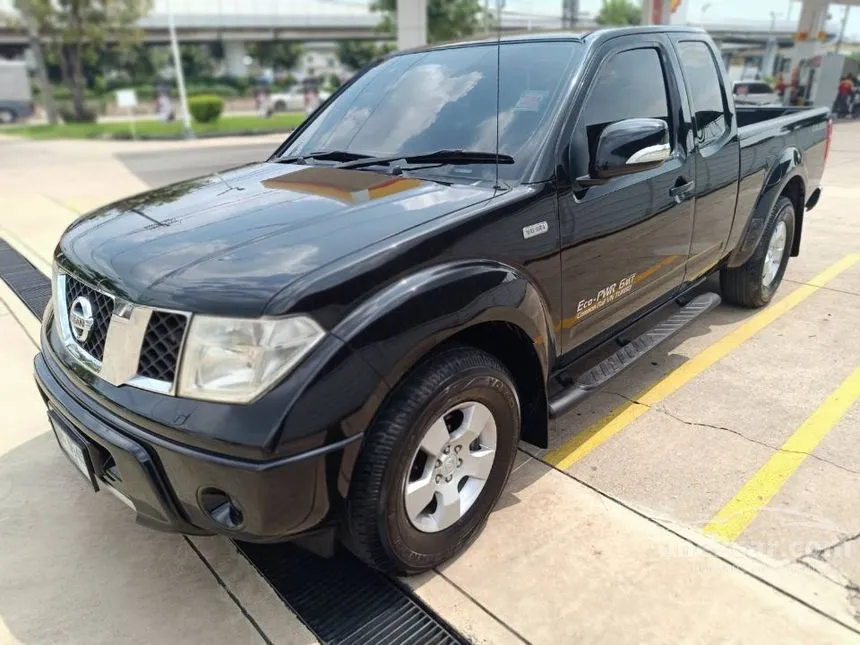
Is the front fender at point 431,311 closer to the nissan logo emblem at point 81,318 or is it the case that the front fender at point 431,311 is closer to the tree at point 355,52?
the nissan logo emblem at point 81,318

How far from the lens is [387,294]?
2000mm

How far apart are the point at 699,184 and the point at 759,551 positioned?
6.34 ft

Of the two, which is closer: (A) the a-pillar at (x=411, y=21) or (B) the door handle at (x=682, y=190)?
(B) the door handle at (x=682, y=190)

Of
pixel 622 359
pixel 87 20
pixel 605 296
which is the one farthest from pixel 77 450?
pixel 87 20

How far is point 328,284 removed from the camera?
74.9 inches

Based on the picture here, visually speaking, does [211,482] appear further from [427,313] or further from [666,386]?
[666,386]

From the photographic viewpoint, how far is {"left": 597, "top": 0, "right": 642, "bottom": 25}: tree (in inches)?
2544

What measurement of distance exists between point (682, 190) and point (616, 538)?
5.93 ft

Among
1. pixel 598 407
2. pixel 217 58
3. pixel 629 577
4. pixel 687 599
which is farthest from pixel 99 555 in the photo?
pixel 217 58

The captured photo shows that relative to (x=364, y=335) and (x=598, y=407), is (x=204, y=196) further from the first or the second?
(x=598, y=407)

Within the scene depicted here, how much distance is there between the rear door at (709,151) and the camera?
11.9ft

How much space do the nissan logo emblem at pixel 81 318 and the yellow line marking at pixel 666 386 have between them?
2044 mm

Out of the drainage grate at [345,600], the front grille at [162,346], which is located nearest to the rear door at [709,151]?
the drainage grate at [345,600]

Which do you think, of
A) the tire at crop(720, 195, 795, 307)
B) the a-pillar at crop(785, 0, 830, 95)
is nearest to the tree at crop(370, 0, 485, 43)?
the a-pillar at crop(785, 0, 830, 95)
